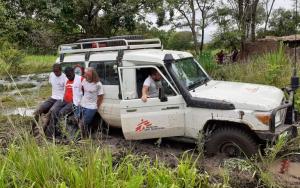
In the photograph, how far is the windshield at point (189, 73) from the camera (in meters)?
7.07

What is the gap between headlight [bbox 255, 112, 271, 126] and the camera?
20.0 ft

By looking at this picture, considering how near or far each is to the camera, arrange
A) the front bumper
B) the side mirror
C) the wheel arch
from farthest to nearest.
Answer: the side mirror < the wheel arch < the front bumper

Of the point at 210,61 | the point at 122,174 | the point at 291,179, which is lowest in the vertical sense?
the point at 291,179

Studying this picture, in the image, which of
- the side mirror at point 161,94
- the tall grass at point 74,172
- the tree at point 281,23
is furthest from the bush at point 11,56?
the tree at point 281,23

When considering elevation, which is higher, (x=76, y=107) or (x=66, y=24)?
(x=66, y=24)

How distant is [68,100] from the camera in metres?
8.25

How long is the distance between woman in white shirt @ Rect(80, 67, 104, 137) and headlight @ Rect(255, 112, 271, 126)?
2.92 meters

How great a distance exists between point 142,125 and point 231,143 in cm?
144

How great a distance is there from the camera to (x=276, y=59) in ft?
34.3

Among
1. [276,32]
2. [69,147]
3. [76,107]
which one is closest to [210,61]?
[76,107]

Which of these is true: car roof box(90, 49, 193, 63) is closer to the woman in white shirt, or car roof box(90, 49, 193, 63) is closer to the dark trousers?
the woman in white shirt

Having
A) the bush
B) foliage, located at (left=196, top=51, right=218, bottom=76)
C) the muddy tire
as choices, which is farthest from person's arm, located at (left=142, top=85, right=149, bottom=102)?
the bush

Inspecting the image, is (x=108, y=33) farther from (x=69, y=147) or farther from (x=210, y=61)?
(x=69, y=147)

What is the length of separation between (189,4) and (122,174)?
14316 millimetres
